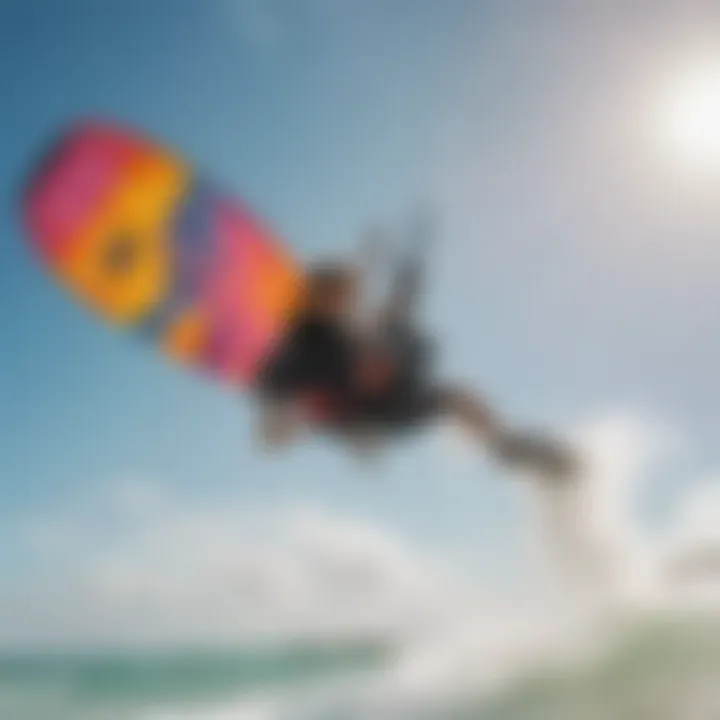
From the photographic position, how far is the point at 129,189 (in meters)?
4.37

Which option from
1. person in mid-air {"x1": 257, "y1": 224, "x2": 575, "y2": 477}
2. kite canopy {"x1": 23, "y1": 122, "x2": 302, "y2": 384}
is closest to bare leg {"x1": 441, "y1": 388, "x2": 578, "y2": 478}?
person in mid-air {"x1": 257, "y1": 224, "x2": 575, "y2": 477}

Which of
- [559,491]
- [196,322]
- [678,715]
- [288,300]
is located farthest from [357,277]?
[678,715]

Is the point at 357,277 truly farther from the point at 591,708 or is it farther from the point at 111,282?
the point at 591,708

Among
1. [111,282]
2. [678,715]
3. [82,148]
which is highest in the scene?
[82,148]

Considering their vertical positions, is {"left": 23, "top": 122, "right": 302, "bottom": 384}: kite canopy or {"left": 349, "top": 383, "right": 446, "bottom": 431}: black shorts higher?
{"left": 23, "top": 122, "right": 302, "bottom": 384}: kite canopy

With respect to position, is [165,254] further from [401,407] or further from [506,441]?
[506,441]

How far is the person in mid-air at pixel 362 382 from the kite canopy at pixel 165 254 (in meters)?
0.10

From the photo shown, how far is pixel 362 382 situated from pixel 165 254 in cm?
76

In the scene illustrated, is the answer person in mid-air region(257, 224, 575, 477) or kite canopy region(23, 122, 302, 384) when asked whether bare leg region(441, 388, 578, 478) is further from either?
kite canopy region(23, 122, 302, 384)

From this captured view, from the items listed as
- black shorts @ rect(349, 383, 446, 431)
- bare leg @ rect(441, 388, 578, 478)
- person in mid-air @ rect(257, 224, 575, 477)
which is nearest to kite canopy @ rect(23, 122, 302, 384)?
person in mid-air @ rect(257, 224, 575, 477)

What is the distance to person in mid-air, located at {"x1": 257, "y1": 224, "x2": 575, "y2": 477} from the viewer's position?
4.21 m

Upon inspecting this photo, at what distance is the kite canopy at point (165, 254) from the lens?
169 inches

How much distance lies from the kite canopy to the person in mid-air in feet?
0.33

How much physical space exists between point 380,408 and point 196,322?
2.16 ft
